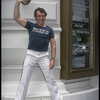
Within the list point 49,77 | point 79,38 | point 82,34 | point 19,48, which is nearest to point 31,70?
point 49,77

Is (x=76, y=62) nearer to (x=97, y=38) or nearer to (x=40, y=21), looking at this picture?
(x=97, y=38)

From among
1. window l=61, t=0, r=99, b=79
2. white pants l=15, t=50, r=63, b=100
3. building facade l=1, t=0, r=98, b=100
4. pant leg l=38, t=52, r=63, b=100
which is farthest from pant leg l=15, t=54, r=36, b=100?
window l=61, t=0, r=99, b=79

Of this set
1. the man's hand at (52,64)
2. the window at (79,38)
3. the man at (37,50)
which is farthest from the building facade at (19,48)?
the man's hand at (52,64)

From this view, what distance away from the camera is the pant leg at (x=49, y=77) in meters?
4.86

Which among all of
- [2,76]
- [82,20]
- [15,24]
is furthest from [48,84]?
[82,20]

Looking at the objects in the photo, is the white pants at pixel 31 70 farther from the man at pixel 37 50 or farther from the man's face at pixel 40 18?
the man's face at pixel 40 18

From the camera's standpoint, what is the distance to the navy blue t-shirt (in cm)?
480

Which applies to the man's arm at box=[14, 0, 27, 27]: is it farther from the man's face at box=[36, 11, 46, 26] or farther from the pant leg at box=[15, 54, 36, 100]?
the pant leg at box=[15, 54, 36, 100]

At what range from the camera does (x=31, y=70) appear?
16.0ft

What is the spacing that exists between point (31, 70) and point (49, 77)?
0.39m

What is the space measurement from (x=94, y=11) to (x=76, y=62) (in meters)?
1.37

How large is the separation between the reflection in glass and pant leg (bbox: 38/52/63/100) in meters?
0.91

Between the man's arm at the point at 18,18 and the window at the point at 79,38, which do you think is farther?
the window at the point at 79,38

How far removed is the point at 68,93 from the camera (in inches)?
212
